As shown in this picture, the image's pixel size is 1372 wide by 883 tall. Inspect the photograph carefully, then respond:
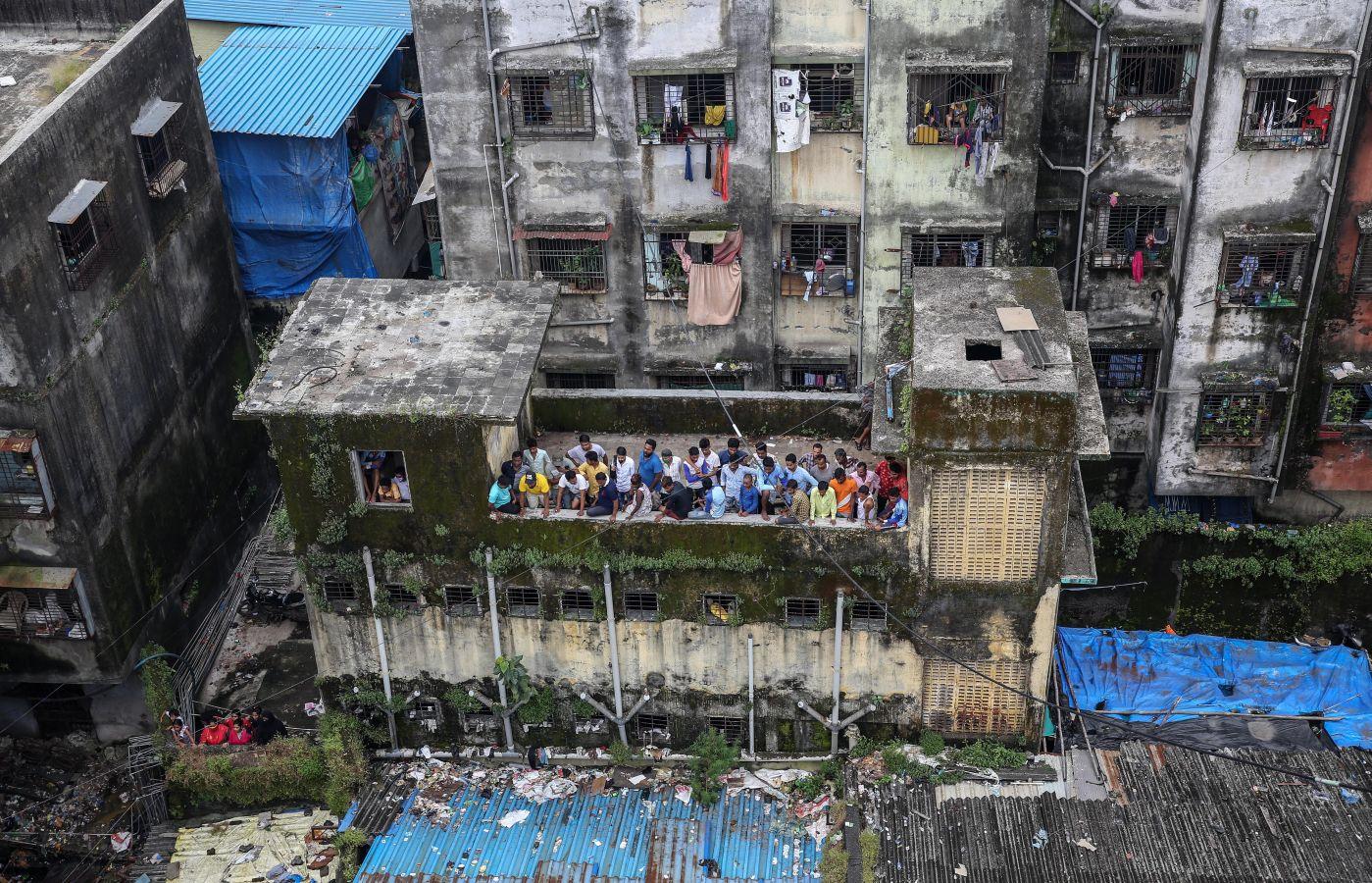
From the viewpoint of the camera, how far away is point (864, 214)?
31438 millimetres

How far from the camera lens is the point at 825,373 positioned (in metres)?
34.0

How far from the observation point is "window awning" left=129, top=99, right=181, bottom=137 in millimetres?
30422

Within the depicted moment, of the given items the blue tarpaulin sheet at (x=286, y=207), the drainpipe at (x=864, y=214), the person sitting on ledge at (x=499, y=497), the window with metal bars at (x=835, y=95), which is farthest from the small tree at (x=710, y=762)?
the blue tarpaulin sheet at (x=286, y=207)

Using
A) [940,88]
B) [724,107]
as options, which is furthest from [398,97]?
[940,88]

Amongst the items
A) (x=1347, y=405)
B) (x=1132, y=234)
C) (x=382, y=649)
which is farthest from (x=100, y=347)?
(x=1347, y=405)

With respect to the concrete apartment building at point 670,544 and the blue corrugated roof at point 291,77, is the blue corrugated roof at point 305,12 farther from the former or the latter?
the concrete apartment building at point 670,544

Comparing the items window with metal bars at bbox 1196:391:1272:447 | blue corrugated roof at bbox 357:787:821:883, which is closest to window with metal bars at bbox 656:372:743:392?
window with metal bars at bbox 1196:391:1272:447

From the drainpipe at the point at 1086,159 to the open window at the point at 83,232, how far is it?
1904 cm

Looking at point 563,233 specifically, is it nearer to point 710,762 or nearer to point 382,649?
point 382,649

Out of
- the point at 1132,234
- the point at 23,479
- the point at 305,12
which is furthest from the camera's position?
the point at 305,12

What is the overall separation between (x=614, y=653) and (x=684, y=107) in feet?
36.7

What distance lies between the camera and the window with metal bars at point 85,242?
90.9 ft

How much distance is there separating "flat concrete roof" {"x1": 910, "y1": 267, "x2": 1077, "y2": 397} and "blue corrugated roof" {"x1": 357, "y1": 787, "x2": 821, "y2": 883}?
8472mm

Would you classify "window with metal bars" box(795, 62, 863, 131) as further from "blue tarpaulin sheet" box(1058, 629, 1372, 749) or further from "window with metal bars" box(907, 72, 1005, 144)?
"blue tarpaulin sheet" box(1058, 629, 1372, 749)
